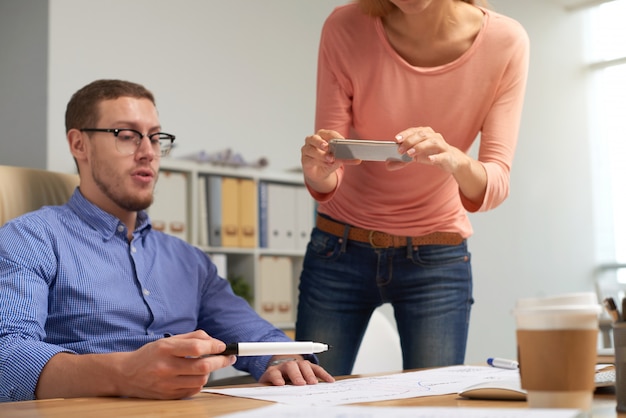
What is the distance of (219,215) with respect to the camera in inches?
148

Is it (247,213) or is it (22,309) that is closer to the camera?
(22,309)

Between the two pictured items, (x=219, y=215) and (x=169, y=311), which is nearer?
(x=169, y=311)

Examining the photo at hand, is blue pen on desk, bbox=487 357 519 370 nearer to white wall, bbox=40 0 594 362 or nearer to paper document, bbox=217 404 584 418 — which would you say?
paper document, bbox=217 404 584 418

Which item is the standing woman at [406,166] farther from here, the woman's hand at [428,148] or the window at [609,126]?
the window at [609,126]

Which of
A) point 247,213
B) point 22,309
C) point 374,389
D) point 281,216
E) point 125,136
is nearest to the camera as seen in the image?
point 374,389

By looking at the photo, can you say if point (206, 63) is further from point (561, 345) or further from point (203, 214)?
point (561, 345)

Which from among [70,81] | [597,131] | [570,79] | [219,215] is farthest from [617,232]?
[70,81]

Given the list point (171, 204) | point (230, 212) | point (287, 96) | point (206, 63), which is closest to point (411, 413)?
point (171, 204)

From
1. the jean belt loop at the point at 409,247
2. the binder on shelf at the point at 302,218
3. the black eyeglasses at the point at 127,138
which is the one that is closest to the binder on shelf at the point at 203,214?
the binder on shelf at the point at 302,218

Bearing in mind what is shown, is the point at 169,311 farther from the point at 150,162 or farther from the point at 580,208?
the point at 580,208

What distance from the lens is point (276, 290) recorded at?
399 centimetres

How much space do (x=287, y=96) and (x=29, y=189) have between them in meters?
2.83

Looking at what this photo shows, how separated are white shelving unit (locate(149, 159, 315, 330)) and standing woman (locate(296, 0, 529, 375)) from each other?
6.34 ft

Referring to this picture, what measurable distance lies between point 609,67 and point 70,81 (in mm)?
5020
